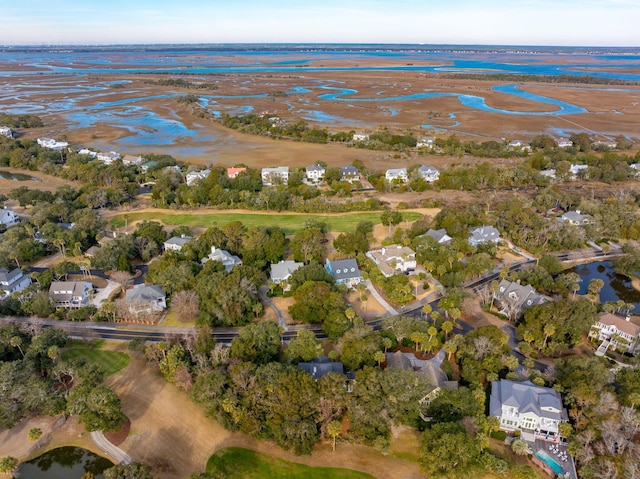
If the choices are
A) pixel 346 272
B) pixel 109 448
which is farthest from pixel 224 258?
pixel 109 448

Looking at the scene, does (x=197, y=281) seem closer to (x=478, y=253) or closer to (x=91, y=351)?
(x=91, y=351)

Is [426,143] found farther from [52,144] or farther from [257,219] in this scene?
[52,144]

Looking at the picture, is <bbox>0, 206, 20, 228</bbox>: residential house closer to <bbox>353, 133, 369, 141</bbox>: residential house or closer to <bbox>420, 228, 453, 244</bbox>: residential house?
<bbox>420, 228, 453, 244</bbox>: residential house

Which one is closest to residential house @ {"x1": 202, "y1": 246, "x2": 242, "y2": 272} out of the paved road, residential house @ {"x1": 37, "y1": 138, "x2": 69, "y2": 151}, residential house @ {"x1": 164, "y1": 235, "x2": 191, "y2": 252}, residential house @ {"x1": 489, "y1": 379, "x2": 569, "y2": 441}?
residential house @ {"x1": 164, "y1": 235, "x2": 191, "y2": 252}

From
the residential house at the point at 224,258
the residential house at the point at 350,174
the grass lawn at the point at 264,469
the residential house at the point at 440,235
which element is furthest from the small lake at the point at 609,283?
the residential house at the point at 350,174

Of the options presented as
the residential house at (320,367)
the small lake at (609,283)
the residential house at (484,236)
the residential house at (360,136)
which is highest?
the residential house at (360,136)

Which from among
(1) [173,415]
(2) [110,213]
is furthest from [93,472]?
(2) [110,213]

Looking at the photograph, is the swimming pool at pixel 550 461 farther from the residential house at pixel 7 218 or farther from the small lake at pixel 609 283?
the residential house at pixel 7 218
